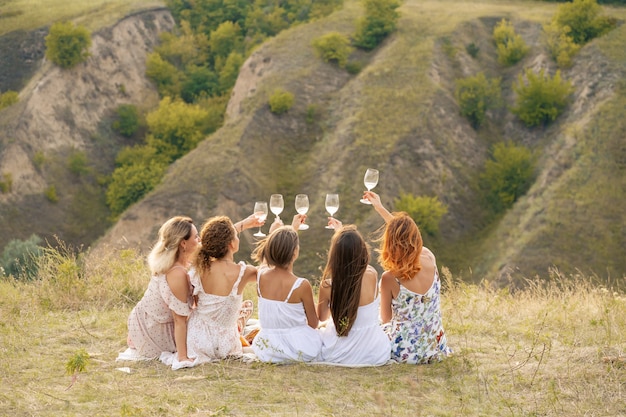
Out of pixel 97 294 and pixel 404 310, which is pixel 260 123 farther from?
pixel 404 310

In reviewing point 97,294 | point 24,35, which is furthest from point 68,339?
point 24,35

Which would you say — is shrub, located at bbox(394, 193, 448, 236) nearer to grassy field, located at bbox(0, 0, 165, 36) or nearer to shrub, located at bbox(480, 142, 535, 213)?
shrub, located at bbox(480, 142, 535, 213)

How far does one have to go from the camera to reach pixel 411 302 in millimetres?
9375

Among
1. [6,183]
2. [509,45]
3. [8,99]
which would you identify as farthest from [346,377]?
[8,99]

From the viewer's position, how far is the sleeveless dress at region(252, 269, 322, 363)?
9.35m

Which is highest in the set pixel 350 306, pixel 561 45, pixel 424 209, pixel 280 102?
pixel 350 306

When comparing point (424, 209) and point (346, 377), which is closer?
point (346, 377)

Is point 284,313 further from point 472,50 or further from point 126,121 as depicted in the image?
point 126,121

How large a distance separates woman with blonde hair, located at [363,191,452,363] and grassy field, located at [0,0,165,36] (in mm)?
56699

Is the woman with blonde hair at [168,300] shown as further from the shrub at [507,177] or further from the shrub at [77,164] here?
the shrub at [77,164]

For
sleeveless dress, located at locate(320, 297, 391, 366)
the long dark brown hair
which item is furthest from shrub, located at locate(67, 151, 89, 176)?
the long dark brown hair

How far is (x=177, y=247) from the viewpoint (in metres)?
9.33

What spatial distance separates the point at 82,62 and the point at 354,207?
91.1ft

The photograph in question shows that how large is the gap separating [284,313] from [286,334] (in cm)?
27
